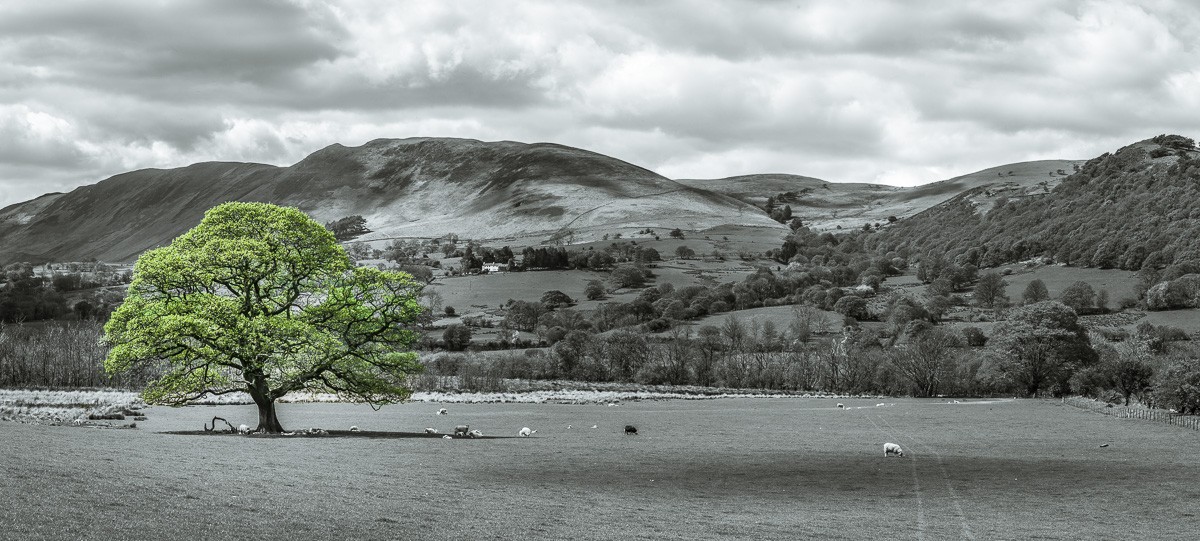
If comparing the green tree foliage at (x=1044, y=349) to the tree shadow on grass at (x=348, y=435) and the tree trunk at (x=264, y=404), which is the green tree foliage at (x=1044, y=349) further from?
the tree trunk at (x=264, y=404)

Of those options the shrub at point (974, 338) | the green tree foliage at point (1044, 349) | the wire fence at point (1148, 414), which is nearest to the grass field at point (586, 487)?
the wire fence at point (1148, 414)

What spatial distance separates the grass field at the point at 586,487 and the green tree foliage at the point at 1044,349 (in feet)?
253

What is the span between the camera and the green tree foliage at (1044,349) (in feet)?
424

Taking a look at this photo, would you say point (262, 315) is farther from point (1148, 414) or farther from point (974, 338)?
point (974, 338)

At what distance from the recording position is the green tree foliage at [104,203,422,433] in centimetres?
4903

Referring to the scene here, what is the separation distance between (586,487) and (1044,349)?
112077 mm

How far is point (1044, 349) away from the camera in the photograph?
13075 centimetres

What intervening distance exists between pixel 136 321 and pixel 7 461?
75.4ft

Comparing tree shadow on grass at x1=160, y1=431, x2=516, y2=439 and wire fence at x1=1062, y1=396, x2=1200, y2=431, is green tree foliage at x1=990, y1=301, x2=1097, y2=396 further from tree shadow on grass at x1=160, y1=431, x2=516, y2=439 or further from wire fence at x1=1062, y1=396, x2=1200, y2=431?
tree shadow on grass at x1=160, y1=431, x2=516, y2=439

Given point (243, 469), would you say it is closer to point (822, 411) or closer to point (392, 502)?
point (392, 502)

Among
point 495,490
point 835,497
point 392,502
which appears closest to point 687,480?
point 835,497

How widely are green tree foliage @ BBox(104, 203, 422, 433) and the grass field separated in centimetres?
403

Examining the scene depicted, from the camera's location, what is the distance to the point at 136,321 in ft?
161

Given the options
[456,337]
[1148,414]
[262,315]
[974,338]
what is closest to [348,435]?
[262,315]
